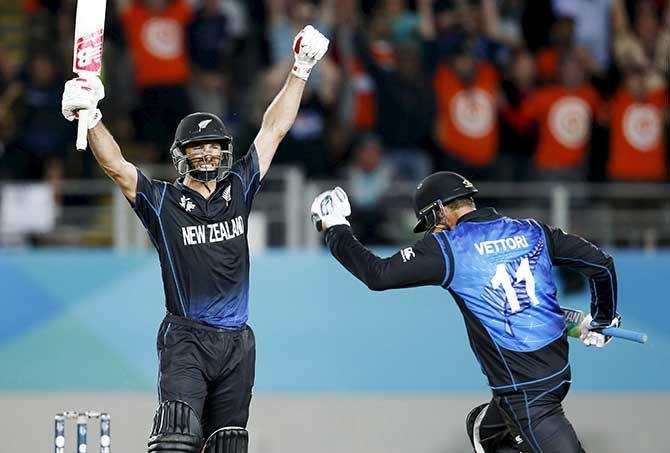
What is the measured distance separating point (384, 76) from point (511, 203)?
1838mm

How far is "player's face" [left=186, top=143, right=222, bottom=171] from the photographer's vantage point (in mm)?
7754

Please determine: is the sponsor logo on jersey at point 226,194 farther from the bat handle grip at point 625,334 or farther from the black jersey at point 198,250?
the bat handle grip at point 625,334

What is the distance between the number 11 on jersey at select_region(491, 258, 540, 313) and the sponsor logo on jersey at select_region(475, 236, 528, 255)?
0.09 metres

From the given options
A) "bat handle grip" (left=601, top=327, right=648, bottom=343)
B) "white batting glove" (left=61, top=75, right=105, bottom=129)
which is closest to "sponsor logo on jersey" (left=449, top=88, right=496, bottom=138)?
"bat handle grip" (left=601, top=327, right=648, bottom=343)

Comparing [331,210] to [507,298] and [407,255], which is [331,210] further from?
[507,298]

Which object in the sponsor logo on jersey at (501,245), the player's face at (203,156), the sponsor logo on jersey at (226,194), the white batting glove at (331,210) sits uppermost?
the player's face at (203,156)

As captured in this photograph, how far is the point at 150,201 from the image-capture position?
7762 mm

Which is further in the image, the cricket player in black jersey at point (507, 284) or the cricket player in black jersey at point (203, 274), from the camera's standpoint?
the cricket player in black jersey at point (203, 274)

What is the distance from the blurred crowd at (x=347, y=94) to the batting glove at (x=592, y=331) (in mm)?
5367

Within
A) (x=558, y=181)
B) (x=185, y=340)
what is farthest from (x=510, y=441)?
(x=558, y=181)

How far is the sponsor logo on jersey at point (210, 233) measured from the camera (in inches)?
304

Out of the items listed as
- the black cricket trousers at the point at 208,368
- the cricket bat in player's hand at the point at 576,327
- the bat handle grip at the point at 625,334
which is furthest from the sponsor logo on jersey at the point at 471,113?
the black cricket trousers at the point at 208,368

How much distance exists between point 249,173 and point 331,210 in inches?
26.3

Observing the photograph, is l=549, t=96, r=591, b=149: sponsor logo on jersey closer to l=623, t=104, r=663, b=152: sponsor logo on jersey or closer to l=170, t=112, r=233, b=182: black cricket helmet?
l=623, t=104, r=663, b=152: sponsor logo on jersey
